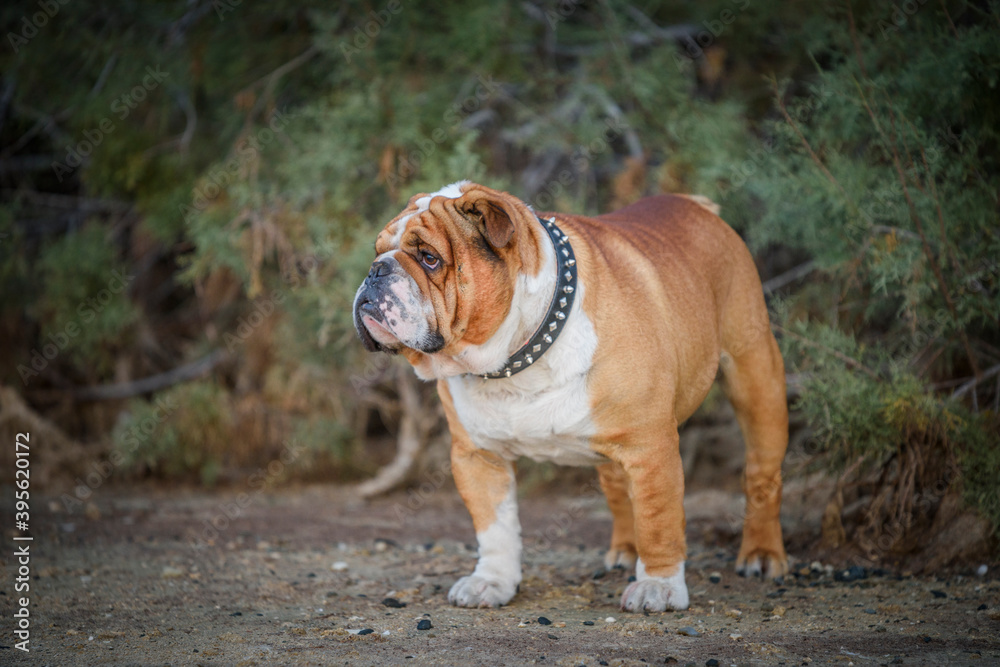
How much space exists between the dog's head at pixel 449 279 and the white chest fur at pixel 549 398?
0.54 feet

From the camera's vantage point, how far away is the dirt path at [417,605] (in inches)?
119

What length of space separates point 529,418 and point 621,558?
140 centimetres

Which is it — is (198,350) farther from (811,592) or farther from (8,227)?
(811,592)

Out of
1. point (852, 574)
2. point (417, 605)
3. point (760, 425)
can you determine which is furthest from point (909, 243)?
point (417, 605)

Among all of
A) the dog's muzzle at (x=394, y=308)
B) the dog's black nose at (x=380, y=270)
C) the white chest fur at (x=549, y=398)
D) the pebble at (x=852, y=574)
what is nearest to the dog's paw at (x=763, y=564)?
the pebble at (x=852, y=574)

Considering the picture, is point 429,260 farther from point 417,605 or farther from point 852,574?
point 852,574

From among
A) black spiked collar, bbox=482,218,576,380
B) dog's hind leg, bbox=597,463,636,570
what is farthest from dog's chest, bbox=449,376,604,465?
dog's hind leg, bbox=597,463,636,570

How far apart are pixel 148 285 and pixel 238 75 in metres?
2.47

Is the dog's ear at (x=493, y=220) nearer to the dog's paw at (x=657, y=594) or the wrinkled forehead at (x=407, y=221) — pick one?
the wrinkled forehead at (x=407, y=221)

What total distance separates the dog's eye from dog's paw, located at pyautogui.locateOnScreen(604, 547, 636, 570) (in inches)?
79.5

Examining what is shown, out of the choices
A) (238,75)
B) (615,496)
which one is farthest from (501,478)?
(238,75)

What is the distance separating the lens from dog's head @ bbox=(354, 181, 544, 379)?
3.20 metres

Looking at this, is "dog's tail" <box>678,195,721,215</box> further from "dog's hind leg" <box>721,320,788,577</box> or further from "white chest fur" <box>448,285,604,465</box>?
"white chest fur" <box>448,285,604,465</box>

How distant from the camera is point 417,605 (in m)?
3.78
